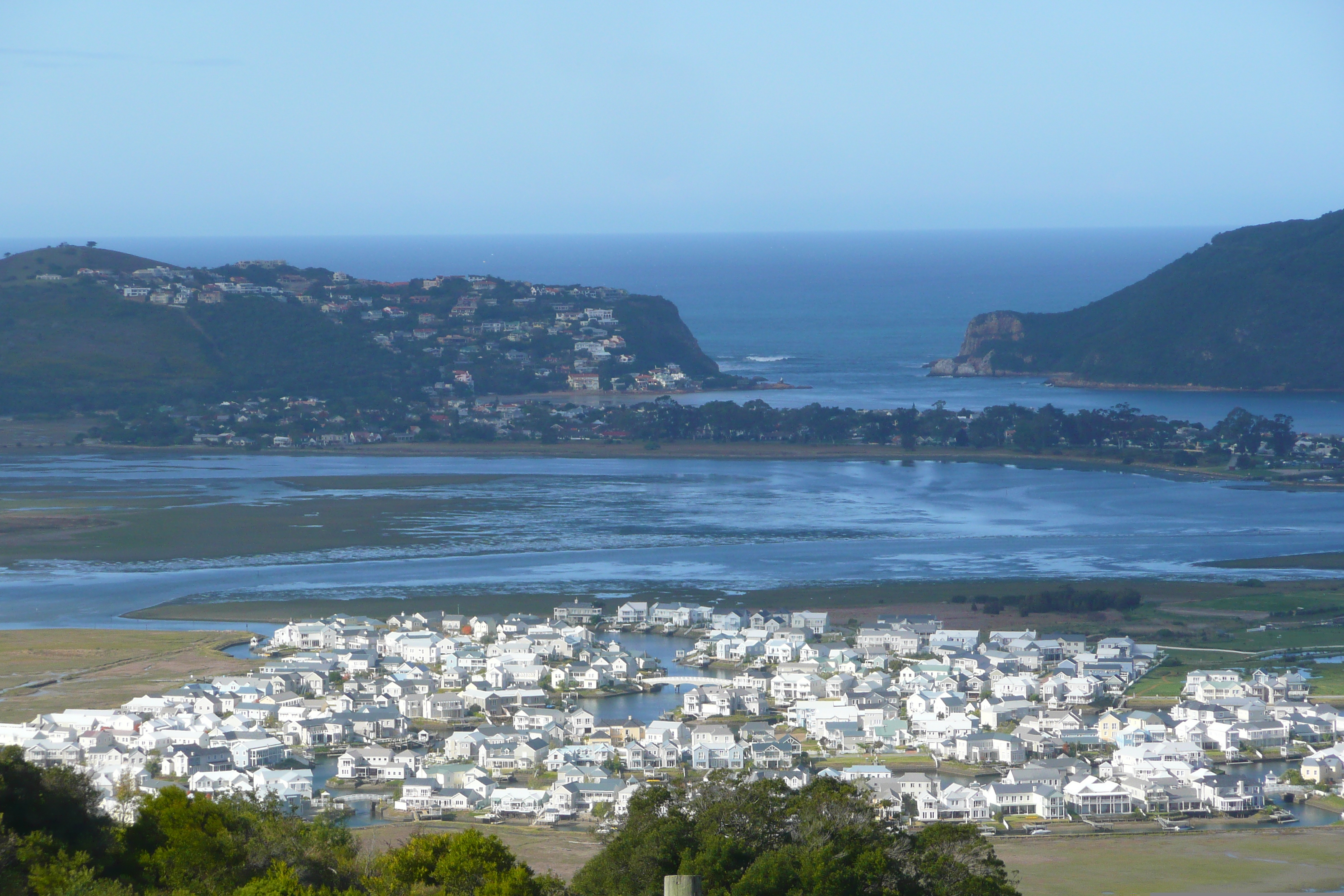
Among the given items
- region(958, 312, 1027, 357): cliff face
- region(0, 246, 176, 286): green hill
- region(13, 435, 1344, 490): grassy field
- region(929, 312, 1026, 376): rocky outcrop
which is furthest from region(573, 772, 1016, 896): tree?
region(958, 312, 1027, 357): cliff face

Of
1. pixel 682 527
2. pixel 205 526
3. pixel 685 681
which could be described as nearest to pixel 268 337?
pixel 205 526

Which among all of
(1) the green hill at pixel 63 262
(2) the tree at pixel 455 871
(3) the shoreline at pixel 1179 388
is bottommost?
(3) the shoreline at pixel 1179 388

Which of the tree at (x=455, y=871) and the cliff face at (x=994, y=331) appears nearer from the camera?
the tree at (x=455, y=871)

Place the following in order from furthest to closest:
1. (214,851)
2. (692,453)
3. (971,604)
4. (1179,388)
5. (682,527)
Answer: (1179,388)
(692,453)
(682,527)
(971,604)
(214,851)

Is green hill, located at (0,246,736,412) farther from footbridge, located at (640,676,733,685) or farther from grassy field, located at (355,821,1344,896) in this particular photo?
grassy field, located at (355,821,1344,896)

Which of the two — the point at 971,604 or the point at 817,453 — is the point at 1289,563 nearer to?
the point at 971,604

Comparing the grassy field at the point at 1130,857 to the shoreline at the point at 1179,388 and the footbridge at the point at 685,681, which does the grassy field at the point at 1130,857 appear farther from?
the shoreline at the point at 1179,388

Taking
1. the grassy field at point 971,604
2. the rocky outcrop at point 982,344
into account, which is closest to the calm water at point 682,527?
the grassy field at point 971,604
